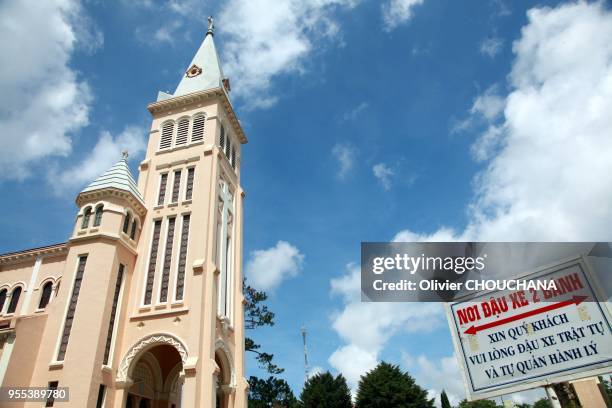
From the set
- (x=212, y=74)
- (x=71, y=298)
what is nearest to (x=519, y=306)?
(x=71, y=298)

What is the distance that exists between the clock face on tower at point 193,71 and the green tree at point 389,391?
28.5m

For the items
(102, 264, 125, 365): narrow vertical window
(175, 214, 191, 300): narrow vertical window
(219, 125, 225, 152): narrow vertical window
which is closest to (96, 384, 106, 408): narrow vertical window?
(102, 264, 125, 365): narrow vertical window

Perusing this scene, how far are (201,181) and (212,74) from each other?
429 inches

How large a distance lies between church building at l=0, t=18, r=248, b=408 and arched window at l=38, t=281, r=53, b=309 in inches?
2.8

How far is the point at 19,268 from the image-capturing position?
82.8 feet

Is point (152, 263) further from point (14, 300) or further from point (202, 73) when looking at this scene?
point (202, 73)

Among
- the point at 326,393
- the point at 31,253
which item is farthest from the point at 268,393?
the point at 31,253

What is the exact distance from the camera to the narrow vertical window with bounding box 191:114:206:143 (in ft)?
90.5

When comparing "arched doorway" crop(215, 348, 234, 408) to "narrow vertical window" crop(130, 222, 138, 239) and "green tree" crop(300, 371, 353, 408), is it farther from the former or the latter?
"green tree" crop(300, 371, 353, 408)

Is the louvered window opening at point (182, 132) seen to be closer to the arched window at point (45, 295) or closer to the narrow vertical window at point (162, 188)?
the narrow vertical window at point (162, 188)

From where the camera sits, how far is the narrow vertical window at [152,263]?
2203cm

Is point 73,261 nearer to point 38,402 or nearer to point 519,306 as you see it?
point 38,402

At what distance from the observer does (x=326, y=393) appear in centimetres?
3628

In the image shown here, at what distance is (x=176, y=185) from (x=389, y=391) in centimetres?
2333
